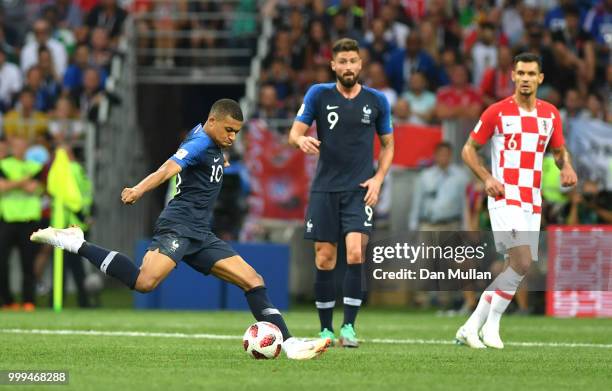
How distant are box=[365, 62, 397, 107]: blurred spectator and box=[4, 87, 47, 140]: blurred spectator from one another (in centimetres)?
501

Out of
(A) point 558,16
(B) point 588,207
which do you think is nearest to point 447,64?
(A) point 558,16

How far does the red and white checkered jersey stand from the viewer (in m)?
11.1

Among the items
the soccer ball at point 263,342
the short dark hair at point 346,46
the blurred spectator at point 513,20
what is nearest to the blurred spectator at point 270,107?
the blurred spectator at point 513,20

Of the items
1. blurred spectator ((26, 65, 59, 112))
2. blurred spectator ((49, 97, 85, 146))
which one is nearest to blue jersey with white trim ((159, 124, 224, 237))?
blurred spectator ((49, 97, 85, 146))

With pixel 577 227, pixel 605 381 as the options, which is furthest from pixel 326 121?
pixel 577 227

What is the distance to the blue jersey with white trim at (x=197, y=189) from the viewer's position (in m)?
9.98

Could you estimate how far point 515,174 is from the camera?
1110cm

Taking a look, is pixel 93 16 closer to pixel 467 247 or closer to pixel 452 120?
pixel 452 120

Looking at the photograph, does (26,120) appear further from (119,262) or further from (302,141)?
(119,262)

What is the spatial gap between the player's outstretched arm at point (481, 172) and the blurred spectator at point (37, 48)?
44.3 ft

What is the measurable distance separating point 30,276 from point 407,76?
6.66m

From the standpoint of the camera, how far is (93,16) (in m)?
24.3

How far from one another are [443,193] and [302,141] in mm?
7558

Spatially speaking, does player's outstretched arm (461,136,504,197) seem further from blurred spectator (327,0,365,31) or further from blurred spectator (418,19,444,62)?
blurred spectator (327,0,365,31)
